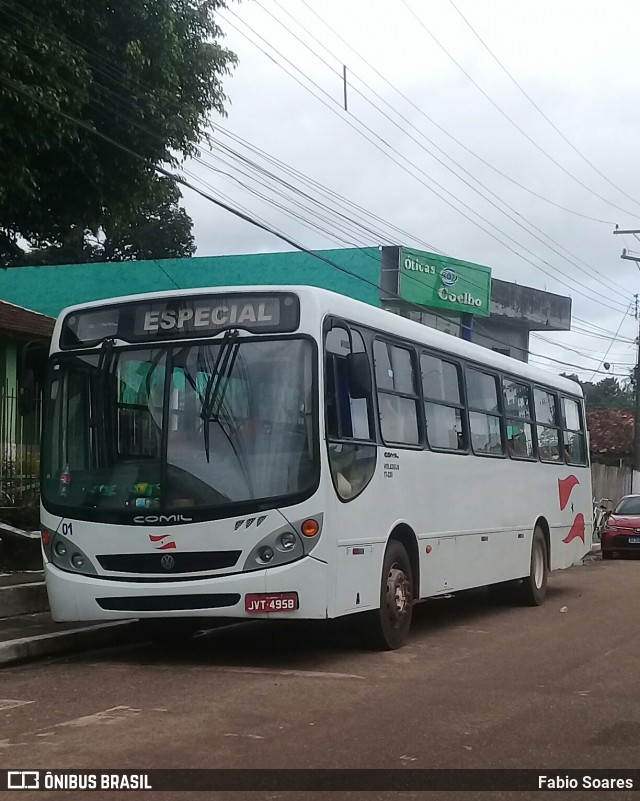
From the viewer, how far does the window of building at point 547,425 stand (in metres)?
15.6

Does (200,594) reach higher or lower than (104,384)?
lower

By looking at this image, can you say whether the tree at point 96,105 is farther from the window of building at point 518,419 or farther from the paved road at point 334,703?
the paved road at point 334,703

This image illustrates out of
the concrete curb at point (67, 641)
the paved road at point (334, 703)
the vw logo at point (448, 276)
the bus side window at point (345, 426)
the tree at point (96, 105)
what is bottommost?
the paved road at point (334, 703)

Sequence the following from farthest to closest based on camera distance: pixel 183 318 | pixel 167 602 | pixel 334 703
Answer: pixel 183 318, pixel 167 602, pixel 334 703

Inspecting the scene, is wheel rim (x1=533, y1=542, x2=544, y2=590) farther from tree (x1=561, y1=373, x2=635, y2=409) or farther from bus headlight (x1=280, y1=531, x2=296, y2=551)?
tree (x1=561, y1=373, x2=635, y2=409)

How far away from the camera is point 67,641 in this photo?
10438 millimetres

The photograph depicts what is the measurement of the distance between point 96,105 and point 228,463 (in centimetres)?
685

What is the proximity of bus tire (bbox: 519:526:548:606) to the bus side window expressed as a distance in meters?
5.70

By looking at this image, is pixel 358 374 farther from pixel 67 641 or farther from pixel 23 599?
pixel 23 599

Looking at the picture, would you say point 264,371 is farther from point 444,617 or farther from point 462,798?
point 444,617

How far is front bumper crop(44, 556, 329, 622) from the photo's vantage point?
898cm

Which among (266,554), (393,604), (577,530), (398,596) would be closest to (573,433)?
(577,530)

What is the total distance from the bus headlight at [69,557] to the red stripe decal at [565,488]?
29.0ft

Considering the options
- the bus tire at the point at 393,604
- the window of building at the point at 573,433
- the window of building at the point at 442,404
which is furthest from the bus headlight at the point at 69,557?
the window of building at the point at 573,433
